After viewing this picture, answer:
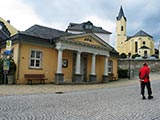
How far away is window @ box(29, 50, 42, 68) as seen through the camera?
20750 mm

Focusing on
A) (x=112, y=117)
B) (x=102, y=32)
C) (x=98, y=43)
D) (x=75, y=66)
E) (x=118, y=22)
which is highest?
(x=118, y=22)

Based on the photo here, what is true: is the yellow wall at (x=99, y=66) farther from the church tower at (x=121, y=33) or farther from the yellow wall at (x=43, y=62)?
the church tower at (x=121, y=33)

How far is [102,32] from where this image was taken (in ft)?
194

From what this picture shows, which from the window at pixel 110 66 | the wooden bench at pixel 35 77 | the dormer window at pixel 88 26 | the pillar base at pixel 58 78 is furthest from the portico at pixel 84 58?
the dormer window at pixel 88 26

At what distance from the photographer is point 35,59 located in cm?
2097

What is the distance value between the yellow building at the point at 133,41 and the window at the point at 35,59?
61.6m

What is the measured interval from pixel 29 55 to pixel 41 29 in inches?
208

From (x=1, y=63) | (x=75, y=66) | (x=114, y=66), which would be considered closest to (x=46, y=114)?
(x=1, y=63)

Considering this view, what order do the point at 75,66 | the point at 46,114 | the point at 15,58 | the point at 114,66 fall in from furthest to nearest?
the point at 114,66 < the point at 75,66 < the point at 15,58 < the point at 46,114

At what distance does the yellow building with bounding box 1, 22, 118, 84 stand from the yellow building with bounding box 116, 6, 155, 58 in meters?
55.1

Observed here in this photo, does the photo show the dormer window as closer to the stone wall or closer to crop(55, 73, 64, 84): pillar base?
the stone wall

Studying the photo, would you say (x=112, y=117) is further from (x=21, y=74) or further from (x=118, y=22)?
(x=118, y=22)

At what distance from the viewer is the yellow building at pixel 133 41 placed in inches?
3205

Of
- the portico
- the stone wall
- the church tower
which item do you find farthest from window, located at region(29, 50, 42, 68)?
the church tower
